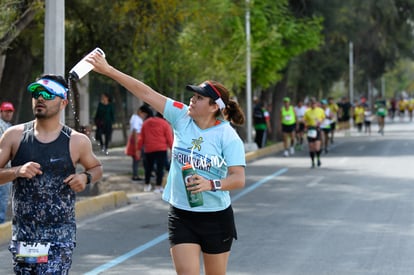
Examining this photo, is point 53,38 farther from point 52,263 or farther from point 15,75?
point 52,263

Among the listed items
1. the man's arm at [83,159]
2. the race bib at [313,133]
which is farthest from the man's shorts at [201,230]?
the race bib at [313,133]

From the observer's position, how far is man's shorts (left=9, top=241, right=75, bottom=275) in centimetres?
559

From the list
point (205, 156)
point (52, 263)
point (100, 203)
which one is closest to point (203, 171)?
point (205, 156)

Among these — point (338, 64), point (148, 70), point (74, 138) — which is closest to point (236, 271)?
point (74, 138)

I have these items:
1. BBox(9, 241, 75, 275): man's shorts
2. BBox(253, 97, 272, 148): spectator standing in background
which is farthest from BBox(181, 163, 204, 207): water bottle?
BBox(253, 97, 272, 148): spectator standing in background

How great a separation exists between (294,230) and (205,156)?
642 cm

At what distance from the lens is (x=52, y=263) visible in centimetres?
559

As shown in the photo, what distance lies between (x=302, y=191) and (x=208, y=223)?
11777mm

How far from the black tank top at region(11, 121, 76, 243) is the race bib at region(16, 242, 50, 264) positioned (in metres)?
0.04

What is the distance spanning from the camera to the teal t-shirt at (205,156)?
6.21m

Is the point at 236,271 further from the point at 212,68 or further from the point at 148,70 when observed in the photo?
the point at 212,68

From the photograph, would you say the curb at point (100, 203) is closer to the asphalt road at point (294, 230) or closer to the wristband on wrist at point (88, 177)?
the asphalt road at point (294, 230)

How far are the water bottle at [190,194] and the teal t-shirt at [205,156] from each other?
0.57 ft

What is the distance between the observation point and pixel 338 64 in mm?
55594
